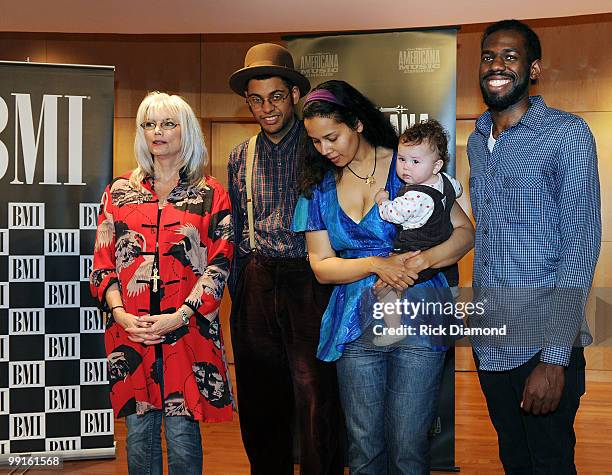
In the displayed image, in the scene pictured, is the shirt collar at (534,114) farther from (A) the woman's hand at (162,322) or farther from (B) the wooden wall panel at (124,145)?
(B) the wooden wall panel at (124,145)

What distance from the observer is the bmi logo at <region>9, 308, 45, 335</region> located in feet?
12.7

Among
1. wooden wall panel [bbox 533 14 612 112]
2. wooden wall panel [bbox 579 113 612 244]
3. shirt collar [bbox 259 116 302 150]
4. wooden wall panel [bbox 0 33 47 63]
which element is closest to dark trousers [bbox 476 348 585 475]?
shirt collar [bbox 259 116 302 150]

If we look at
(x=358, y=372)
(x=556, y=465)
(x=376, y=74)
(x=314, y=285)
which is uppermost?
(x=376, y=74)

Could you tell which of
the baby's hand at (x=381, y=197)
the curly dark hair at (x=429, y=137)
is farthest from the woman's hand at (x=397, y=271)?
the curly dark hair at (x=429, y=137)

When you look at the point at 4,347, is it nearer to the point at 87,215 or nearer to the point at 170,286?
the point at 87,215

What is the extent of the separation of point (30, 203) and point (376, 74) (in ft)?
6.01

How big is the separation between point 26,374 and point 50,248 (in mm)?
636

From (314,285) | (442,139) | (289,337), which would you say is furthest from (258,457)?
A: (442,139)

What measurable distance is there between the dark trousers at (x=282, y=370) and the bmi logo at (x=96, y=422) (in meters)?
1.04

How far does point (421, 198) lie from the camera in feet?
7.72

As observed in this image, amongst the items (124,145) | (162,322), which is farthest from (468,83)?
(162,322)

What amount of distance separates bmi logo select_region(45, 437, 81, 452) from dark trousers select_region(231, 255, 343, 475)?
3.79 feet

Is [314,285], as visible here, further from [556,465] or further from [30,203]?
[30,203]

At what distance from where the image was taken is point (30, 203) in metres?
3.87
